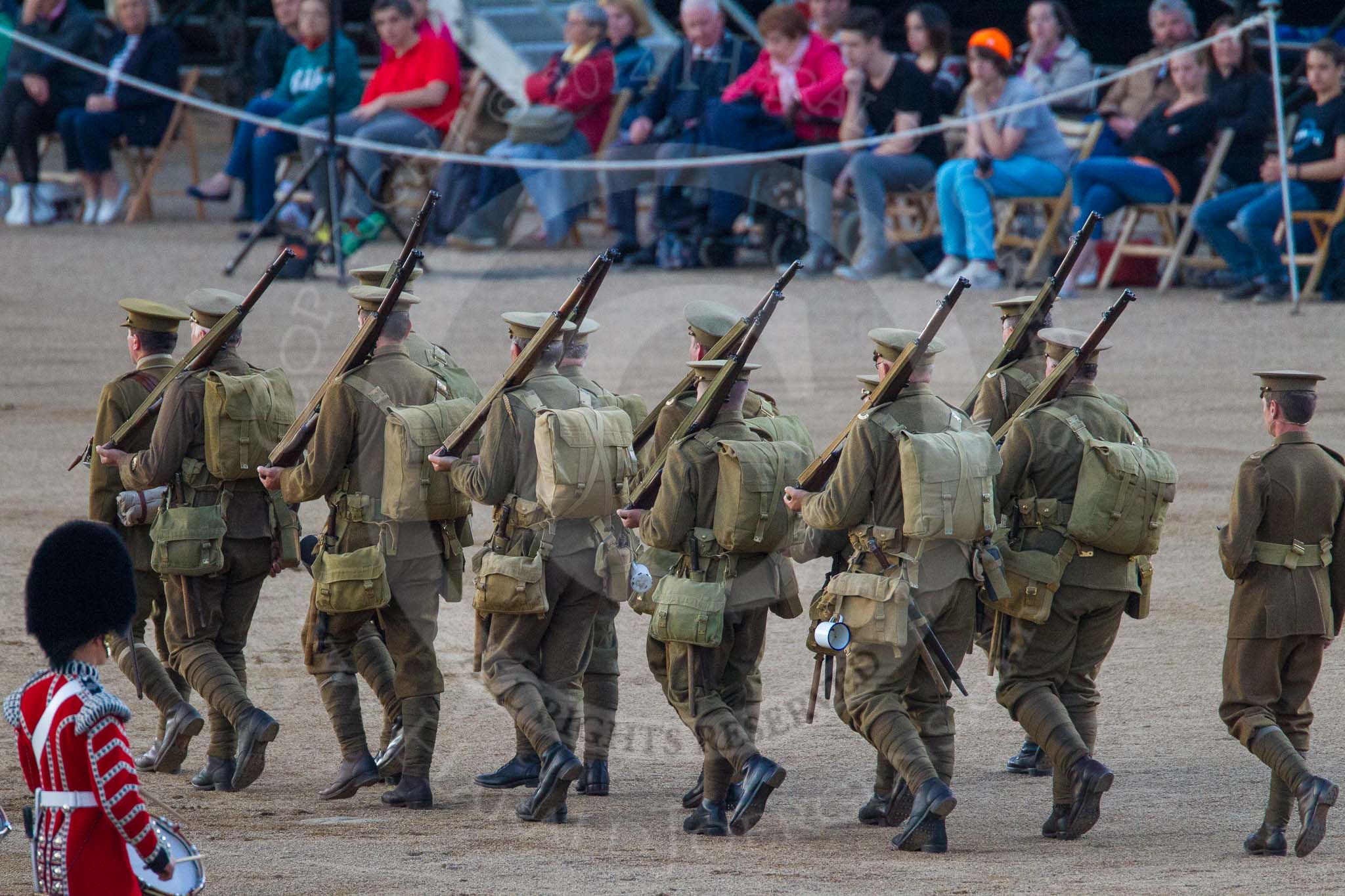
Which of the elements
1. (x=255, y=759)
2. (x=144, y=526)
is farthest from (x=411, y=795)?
(x=144, y=526)

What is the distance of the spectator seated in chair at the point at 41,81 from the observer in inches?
739

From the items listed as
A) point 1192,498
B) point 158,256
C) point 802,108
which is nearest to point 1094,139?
point 802,108

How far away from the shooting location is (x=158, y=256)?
17531 millimetres

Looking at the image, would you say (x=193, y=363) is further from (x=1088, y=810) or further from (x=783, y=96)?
(x=783, y=96)

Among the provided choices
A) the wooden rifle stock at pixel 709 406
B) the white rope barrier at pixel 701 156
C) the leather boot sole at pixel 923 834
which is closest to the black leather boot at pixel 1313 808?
the leather boot sole at pixel 923 834

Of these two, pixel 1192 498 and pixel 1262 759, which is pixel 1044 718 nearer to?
pixel 1262 759

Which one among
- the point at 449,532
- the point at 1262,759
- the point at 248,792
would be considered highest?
the point at 449,532

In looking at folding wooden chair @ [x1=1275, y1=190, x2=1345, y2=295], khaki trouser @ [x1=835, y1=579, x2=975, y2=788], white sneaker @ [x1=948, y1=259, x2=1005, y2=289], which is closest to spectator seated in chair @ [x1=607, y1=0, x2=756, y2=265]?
white sneaker @ [x1=948, y1=259, x2=1005, y2=289]

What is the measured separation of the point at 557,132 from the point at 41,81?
18.2ft

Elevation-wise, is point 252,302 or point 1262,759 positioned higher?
point 252,302

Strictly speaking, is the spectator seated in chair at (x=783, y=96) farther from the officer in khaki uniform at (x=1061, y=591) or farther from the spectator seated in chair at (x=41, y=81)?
the officer in khaki uniform at (x=1061, y=591)

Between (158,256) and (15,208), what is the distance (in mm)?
2772

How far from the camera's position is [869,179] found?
51.6 feet

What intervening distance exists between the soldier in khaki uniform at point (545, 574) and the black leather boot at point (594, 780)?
15cm
